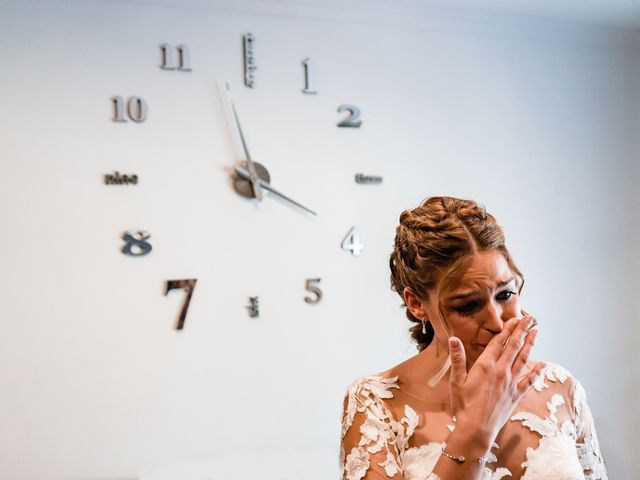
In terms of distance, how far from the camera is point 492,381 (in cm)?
122

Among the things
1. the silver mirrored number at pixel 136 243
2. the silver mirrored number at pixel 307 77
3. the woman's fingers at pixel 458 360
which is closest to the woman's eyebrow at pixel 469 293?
the woman's fingers at pixel 458 360

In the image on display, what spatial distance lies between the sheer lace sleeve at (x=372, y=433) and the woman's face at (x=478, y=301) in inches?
7.9

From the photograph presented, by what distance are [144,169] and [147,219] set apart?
179mm

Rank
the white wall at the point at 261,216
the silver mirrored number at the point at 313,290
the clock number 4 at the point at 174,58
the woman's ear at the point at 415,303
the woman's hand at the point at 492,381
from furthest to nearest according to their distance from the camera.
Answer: the silver mirrored number at the point at 313,290 → the clock number 4 at the point at 174,58 → the white wall at the point at 261,216 → the woman's ear at the point at 415,303 → the woman's hand at the point at 492,381

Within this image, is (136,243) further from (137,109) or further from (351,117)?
(351,117)

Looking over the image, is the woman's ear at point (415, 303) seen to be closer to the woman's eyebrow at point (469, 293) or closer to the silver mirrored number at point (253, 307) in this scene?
the woman's eyebrow at point (469, 293)

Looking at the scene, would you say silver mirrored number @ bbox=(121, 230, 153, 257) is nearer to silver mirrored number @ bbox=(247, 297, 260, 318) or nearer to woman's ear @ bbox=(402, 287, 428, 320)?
silver mirrored number @ bbox=(247, 297, 260, 318)

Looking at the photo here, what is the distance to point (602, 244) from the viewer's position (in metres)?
3.01

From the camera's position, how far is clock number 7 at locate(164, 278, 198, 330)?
8.00 feet

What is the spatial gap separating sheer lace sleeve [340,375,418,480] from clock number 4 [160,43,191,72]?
1.51 m

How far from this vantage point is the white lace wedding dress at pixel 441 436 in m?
1.34

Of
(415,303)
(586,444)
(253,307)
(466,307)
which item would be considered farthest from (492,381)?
(253,307)

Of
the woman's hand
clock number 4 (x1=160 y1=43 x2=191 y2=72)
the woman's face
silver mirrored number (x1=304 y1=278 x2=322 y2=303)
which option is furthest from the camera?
silver mirrored number (x1=304 y1=278 x2=322 y2=303)

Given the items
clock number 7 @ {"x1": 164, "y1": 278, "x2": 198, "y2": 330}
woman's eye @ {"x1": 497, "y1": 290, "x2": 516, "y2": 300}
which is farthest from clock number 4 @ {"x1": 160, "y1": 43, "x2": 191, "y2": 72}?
woman's eye @ {"x1": 497, "y1": 290, "x2": 516, "y2": 300}
